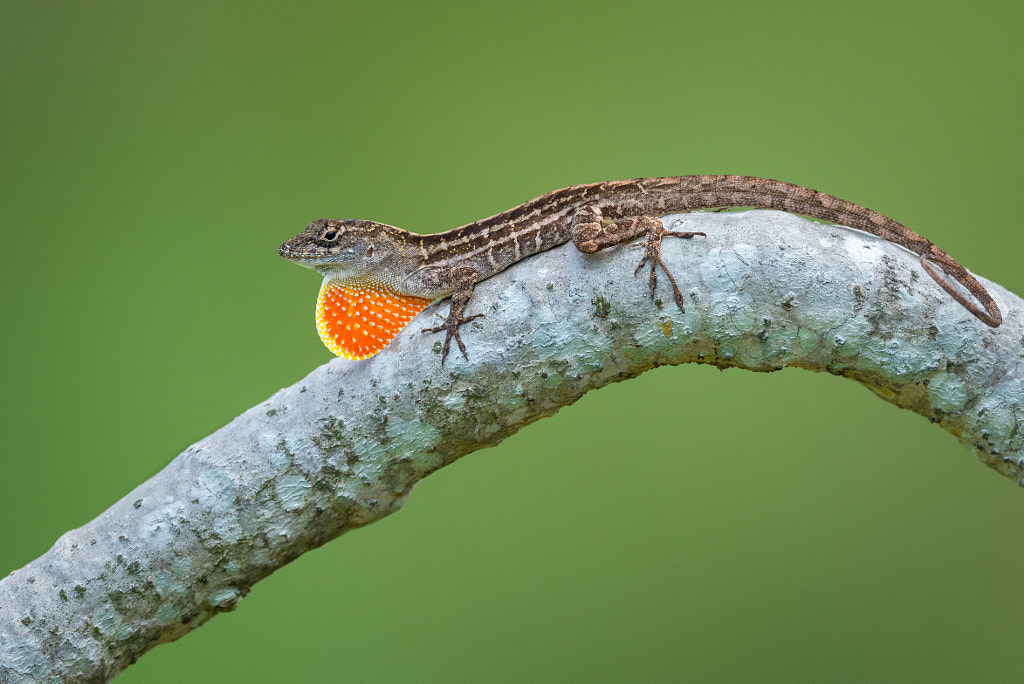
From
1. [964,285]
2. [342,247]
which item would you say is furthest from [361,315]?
[964,285]

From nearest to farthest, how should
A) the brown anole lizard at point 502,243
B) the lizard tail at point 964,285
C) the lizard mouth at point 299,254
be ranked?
the lizard tail at point 964,285 < the brown anole lizard at point 502,243 < the lizard mouth at point 299,254

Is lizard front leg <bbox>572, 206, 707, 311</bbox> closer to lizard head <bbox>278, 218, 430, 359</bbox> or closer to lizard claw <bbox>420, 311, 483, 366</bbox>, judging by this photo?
lizard claw <bbox>420, 311, 483, 366</bbox>

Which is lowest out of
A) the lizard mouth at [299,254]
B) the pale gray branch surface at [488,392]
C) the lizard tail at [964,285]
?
the pale gray branch surface at [488,392]

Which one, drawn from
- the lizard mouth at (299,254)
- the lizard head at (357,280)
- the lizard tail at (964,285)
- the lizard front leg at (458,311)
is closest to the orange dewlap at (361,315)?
the lizard head at (357,280)

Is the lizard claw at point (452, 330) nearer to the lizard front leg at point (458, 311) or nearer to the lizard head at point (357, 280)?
the lizard front leg at point (458, 311)

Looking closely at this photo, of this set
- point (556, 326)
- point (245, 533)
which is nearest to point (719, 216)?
point (556, 326)

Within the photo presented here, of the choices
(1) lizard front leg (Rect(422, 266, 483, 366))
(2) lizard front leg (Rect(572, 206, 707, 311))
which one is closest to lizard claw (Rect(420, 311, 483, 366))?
(1) lizard front leg (Rect(422, 266, 483, 366))

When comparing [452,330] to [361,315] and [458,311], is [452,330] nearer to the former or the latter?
[458,311]

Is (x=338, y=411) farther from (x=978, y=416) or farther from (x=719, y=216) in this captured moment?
(x=978, y=416)
